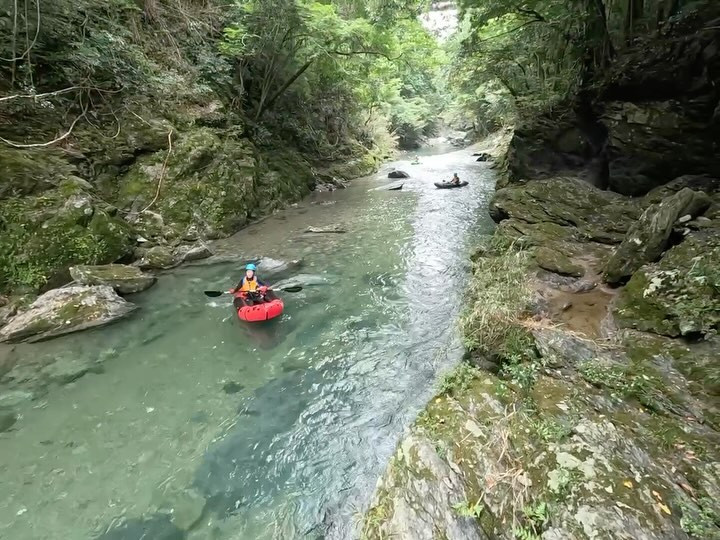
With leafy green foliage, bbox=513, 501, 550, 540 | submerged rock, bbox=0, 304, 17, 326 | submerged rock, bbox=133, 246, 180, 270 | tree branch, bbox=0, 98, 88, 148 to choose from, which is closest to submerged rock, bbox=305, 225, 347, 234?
submerged rock, bbox=133, 246, 180, 270

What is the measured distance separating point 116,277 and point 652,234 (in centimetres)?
962

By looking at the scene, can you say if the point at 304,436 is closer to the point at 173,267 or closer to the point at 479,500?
the point at 479,500

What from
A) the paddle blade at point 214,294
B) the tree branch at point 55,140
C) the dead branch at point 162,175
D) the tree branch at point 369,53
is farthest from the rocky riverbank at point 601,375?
the tree branch at point 55,140

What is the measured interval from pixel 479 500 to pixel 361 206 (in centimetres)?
1340

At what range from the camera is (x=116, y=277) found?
808 centimetres

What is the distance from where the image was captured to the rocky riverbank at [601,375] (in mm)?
2947

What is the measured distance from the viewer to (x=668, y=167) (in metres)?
7.86

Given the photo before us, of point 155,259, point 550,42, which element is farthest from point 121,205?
point 550,42

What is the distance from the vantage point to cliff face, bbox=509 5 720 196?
702 cm

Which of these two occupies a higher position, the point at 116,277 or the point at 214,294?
the point at 116,277

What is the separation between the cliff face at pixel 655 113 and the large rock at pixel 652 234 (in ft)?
6.63

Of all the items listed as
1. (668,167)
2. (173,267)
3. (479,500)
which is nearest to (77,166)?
(173,267)

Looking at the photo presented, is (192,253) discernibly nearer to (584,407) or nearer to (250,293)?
(250,293)

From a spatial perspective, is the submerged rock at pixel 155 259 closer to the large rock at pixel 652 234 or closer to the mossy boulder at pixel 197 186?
the mossy boulder at pixel 197 186
